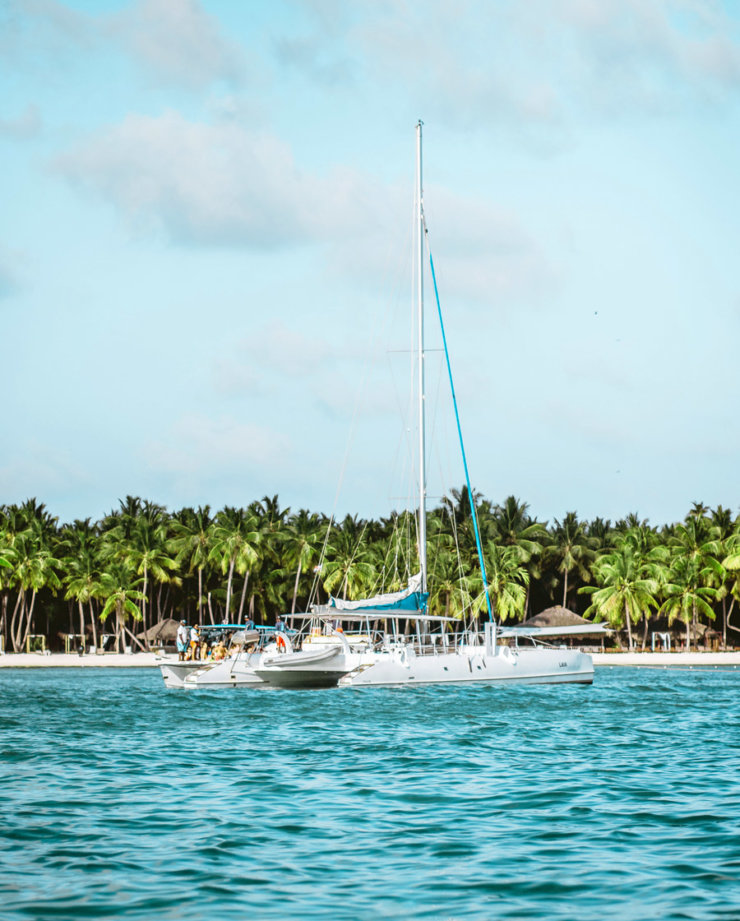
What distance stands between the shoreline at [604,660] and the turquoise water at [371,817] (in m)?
48.8

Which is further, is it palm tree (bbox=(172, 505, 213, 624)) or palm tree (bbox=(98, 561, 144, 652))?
palm tree (bbox=(172, 505, 213, 624))

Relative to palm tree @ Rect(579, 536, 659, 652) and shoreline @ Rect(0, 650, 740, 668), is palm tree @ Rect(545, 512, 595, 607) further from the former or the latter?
shoreline @ Rect(0, 650, 740, 668)

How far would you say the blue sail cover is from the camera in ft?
143

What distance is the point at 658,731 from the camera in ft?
94.0

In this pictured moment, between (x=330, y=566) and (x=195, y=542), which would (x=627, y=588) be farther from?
(x=195, y=542)

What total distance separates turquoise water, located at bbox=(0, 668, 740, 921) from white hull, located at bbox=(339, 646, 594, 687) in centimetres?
889

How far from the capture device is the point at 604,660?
81.4 m

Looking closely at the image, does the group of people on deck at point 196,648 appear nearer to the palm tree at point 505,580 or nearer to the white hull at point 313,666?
the white hull at point 313,666

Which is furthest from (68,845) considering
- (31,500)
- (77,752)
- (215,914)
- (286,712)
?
(31,500)

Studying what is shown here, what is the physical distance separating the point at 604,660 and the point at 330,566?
25.7 m

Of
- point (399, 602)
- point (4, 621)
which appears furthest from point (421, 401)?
point (4, 621)

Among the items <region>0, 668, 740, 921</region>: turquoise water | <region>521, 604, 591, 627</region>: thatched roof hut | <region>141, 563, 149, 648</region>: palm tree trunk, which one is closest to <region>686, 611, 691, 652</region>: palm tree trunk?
<region>521, 604, 591, 627</region>: thatched roof hut

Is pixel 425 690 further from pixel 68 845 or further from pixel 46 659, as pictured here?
pixel 46 659

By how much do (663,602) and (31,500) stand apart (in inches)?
2189
